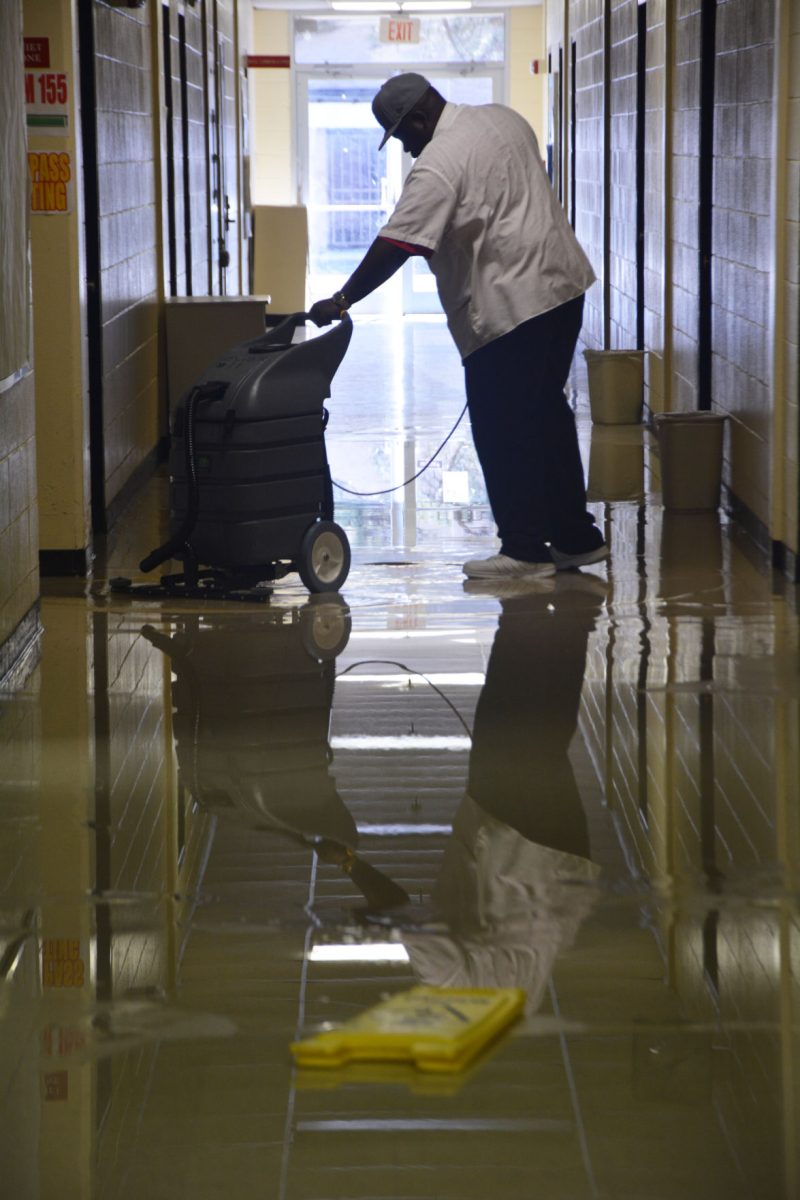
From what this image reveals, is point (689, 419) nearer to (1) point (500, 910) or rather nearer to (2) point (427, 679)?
(2) point (427, 679)

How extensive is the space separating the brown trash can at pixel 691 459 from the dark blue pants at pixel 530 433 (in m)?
1.06

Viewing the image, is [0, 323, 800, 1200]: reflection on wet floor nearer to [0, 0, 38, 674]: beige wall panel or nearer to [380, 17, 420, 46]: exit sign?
[0, 0, 38, 674]: beige wall panel

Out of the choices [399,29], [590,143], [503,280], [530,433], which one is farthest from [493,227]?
[399,29]

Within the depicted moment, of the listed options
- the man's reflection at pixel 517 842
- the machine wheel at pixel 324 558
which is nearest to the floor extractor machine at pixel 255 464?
the machine wheel at pixel 324 558

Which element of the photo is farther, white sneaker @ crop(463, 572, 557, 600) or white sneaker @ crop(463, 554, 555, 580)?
white sneaker @ crop(463, 554, 555, 580)

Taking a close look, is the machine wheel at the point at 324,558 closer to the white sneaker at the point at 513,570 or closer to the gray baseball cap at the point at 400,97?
the white sneaker at the point at 513,570

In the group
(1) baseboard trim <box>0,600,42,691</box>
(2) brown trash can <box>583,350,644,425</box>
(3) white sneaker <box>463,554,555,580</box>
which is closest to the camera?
(1) baseboard trim <box>0,600,42,691</box>

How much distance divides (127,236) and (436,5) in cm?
1108

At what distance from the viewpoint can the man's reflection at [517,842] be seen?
2420mm

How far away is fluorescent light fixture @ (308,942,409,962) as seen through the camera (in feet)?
7.94

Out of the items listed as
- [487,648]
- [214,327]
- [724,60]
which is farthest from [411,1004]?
[214,327]

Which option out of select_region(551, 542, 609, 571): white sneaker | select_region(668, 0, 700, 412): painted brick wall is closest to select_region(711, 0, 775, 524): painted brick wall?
select_region(668, 0, 700, 412): painted brick wall

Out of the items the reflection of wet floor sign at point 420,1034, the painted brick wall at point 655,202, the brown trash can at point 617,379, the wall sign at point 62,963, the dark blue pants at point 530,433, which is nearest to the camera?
the reflection of wet floor sign at point 420,1034

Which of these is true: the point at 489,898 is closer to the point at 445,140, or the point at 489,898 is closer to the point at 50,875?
the point at 50,875
